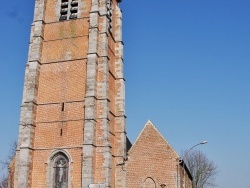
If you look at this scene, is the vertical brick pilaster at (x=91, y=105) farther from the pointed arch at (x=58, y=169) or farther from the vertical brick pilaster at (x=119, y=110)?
the vertical brick pilaster at (x=119, y=110)

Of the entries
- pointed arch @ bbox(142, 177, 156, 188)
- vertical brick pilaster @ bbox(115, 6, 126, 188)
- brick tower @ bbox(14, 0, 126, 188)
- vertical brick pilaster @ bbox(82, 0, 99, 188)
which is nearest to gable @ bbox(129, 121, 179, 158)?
vertical brick pilaster @ bbox(115, 6, 126, 188)

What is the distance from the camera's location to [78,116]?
78.7 ft

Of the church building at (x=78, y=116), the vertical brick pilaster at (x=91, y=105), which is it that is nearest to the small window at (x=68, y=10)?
the church building at (x=78, y=116)

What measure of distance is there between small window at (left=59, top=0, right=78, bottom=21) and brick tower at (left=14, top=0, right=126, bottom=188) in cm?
8

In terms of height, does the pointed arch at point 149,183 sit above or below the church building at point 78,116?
below

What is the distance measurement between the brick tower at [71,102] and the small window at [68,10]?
77mm

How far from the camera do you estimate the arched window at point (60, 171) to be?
23.1 m

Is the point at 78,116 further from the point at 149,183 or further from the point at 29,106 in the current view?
the point at 149,183

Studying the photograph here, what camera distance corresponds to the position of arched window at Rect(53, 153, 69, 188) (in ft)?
75.7

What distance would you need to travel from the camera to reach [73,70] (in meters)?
25.4

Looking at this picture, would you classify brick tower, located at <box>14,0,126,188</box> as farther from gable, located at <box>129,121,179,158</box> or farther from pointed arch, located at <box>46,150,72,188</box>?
gable, located at <box>129,121,179,158</box>

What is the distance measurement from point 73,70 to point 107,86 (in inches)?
105

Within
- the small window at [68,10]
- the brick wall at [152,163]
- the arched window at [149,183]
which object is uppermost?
the small window at [68,10]

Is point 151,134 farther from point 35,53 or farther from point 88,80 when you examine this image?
point 35,53
